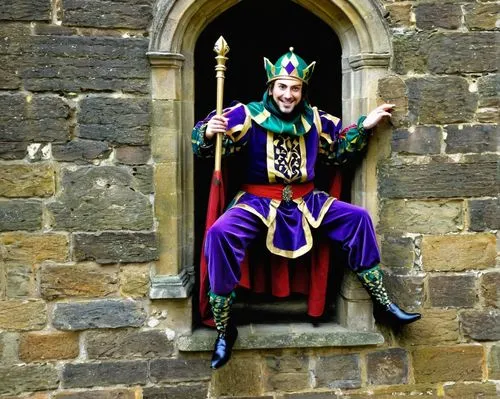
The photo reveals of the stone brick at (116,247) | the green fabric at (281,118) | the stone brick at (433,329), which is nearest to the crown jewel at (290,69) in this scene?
the green fabric at (281,118)

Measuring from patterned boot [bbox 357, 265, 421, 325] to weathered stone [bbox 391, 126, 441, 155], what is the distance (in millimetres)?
782

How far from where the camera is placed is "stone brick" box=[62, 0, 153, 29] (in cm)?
353

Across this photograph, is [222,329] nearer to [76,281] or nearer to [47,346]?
[76,281]

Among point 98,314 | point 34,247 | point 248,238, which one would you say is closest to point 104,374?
point 98,314

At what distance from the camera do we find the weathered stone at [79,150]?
356cm

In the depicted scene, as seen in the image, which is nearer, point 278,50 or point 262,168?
point 262,168

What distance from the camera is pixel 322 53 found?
16.4 ft

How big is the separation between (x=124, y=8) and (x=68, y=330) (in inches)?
79.1

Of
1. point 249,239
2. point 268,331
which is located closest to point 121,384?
point 268,331

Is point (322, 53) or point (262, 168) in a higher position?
point (322, 53)

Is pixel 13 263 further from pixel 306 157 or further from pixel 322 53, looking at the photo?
pixel 322 53

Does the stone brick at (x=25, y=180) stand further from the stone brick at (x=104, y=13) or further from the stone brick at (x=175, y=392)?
the stone brick at (x=175, y=392)

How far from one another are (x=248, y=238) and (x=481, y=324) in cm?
167

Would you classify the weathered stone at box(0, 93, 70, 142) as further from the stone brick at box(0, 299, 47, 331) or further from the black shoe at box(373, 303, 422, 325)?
the black shoe at box(373, 303, 422, 325)
